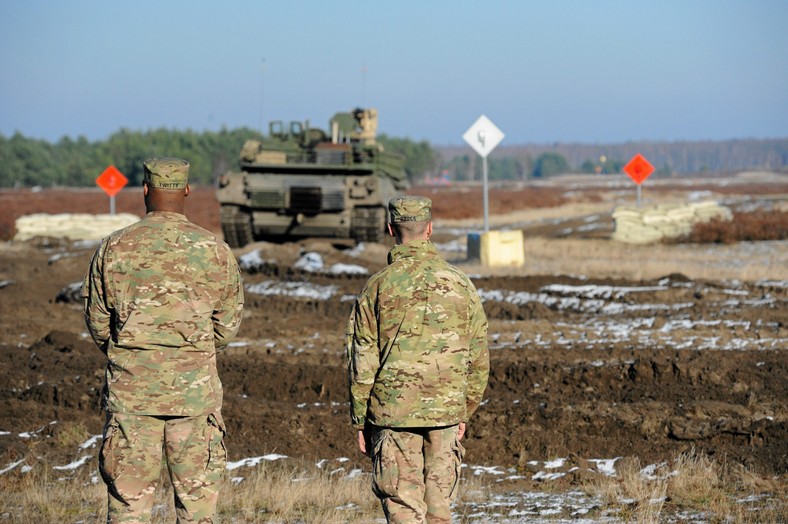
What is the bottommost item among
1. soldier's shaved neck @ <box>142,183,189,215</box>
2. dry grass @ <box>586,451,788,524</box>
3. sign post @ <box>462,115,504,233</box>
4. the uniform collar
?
dry grass @ <box>586,451,788,524</box>

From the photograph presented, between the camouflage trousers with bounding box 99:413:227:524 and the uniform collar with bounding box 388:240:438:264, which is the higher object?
the uniform collar with bounding box 388:240:438:264

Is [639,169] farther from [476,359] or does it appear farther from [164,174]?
[164,174]

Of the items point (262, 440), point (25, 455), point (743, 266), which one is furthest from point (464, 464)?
point (743, 266)

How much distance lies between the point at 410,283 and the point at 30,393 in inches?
251

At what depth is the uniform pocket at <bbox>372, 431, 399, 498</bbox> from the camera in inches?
193

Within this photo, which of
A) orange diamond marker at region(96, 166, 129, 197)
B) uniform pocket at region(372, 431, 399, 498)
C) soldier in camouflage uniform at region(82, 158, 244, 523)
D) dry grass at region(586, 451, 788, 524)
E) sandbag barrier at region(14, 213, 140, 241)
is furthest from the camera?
sandbag barrier at region(14, 213, 140, 241)

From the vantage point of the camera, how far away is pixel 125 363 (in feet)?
16.6

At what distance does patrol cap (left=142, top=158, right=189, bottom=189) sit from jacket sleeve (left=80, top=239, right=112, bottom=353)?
0.36 meters

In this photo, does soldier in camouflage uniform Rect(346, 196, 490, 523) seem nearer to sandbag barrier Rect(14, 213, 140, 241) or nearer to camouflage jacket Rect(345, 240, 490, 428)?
camouflage jacket Rect(345, 240, 490, 428)

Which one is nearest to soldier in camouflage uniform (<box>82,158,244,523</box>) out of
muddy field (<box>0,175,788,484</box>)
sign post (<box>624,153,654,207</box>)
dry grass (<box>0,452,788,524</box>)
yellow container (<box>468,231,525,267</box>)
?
dry grass (<box>0,452,788,524</box>)

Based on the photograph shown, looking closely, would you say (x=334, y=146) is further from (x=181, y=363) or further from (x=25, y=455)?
(x=181, y=363)

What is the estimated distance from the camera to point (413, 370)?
196 inches

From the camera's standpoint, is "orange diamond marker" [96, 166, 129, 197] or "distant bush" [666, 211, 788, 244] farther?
"orange diamond marker" [96, 166, 129, 197]

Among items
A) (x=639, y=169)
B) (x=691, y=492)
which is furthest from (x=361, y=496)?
(x=639, y=169)
